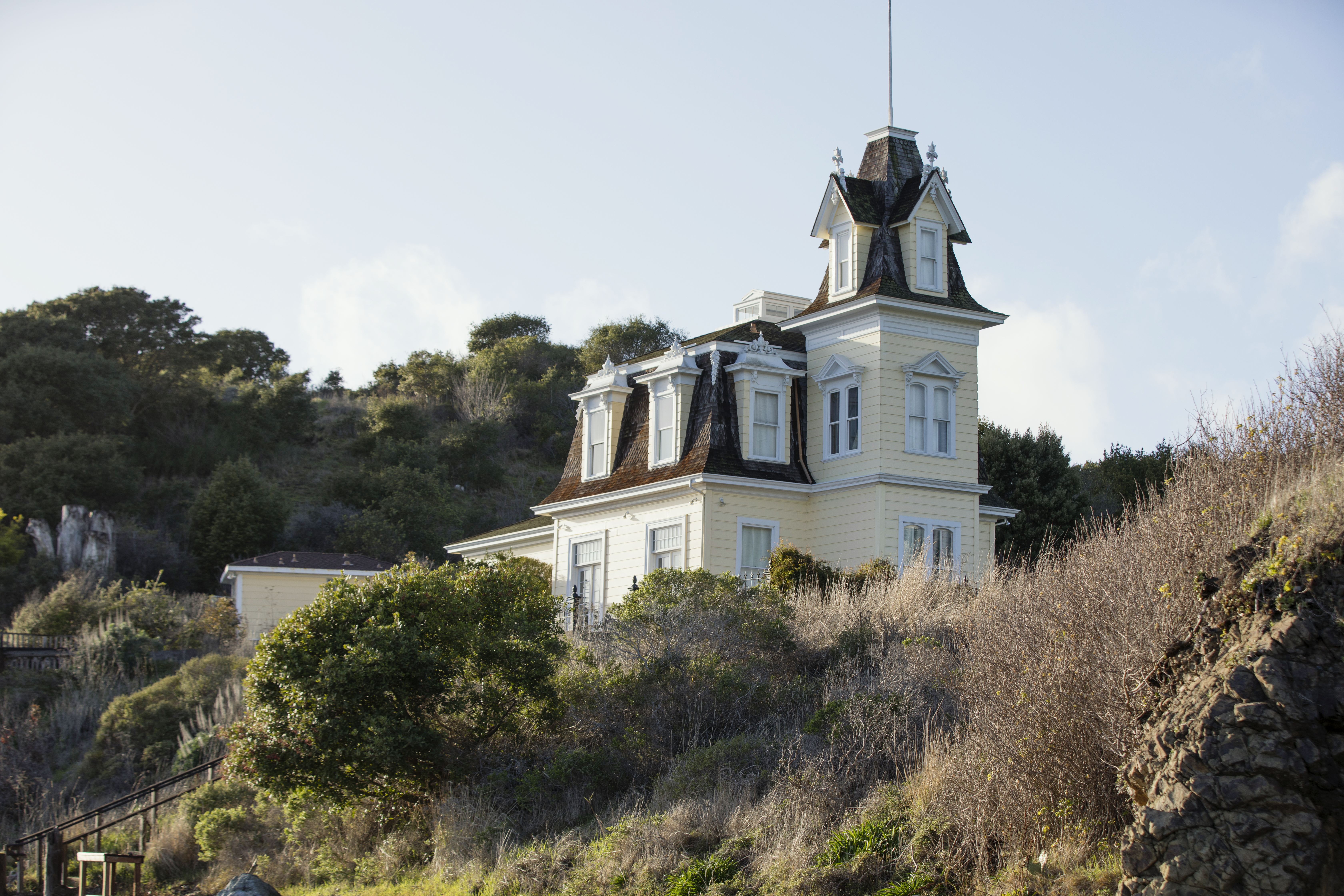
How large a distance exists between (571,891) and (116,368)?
52.1m

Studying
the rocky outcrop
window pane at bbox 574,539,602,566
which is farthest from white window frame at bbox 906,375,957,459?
the rocky outcrop

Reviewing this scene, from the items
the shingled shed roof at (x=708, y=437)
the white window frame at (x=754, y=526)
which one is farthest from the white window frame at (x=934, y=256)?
the white window frame at (x=754, y=526)

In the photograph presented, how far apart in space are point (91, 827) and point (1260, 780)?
73.3 feet

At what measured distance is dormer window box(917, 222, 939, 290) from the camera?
1184 inches

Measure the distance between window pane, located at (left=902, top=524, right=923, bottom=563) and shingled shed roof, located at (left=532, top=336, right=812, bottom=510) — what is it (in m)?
2.62

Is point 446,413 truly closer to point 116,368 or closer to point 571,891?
point 116,368

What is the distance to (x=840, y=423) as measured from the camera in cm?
3005

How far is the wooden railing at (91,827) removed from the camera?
2220cm

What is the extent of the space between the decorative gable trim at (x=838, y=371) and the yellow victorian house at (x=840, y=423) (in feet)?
0.14

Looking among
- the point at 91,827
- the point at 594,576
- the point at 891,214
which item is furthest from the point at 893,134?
the point at 91,827

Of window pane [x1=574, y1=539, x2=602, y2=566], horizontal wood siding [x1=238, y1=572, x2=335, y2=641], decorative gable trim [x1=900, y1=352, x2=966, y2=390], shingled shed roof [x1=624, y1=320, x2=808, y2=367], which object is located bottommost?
horizontal wood siding [x1=238, y1=572, x2=335, y2=641]

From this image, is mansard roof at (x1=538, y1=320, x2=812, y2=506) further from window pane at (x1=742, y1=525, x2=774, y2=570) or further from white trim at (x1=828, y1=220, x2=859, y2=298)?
white trim at (x1=828, y1=220, x2=859, y2=298)

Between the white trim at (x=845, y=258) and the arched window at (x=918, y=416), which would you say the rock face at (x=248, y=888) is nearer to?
the arched window at (x=918, y=416)

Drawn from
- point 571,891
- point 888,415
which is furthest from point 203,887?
point 888,415
